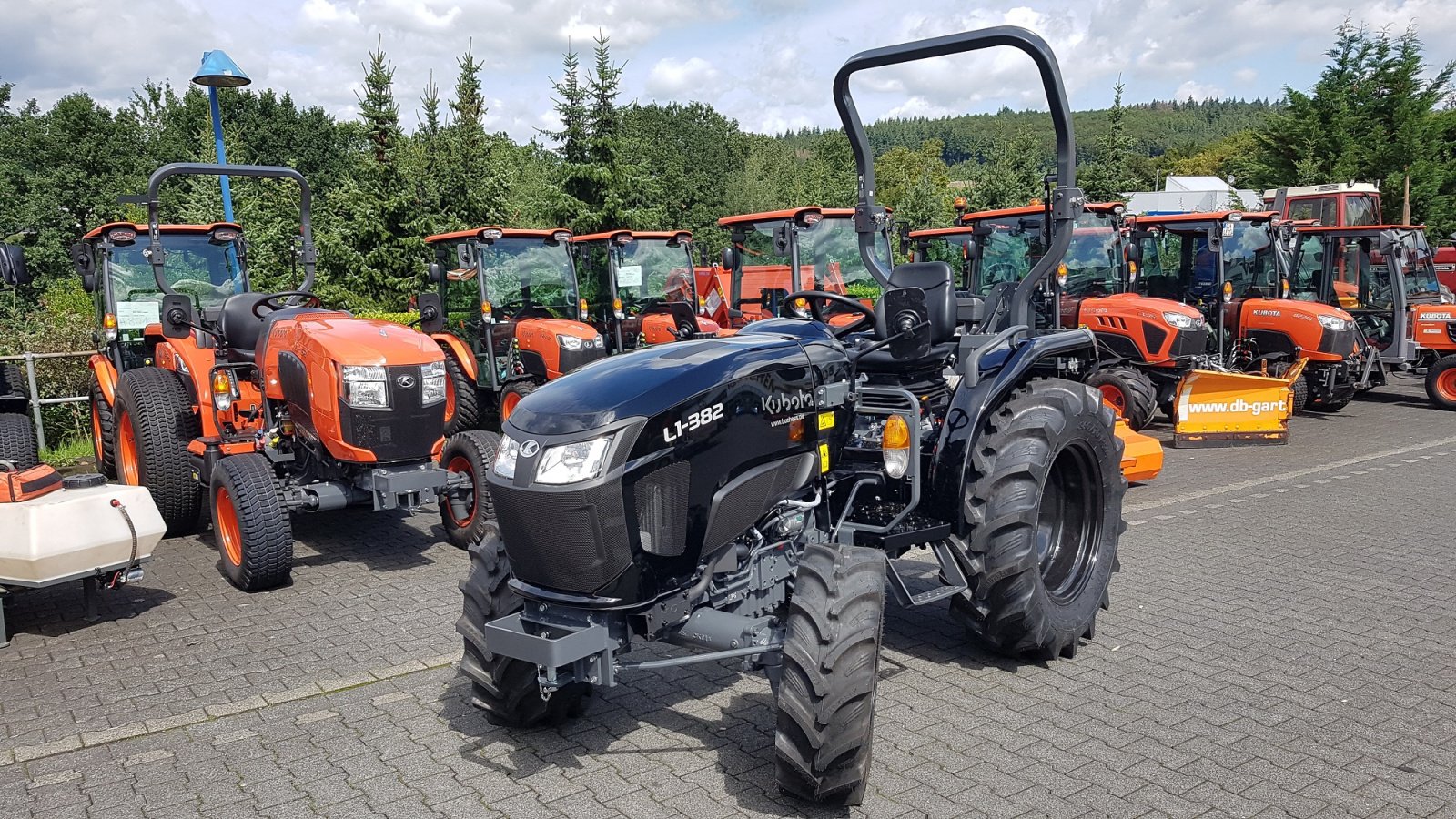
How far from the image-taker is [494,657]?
142 inches

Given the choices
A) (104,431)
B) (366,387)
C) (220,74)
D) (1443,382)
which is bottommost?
(1443,382)

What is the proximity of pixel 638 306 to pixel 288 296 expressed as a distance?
5.50m

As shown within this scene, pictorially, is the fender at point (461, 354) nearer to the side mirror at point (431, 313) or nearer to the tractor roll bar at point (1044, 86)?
the side mirror at point (431, 313)

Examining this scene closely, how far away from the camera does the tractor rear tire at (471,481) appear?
649 cm

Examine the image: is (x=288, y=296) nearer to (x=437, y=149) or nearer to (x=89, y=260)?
(x=89, y=260)

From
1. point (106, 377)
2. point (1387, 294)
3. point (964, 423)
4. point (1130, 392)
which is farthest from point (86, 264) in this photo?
point (1387, 294)

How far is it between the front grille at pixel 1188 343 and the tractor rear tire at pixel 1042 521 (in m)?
6.35

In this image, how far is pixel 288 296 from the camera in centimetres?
731

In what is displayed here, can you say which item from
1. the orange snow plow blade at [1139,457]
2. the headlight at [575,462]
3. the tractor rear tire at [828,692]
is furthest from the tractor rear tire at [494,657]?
the orange snow plow blade at [1139,457]

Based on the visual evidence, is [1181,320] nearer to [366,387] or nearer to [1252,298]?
[1252,298]

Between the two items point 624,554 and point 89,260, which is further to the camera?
point 89,260

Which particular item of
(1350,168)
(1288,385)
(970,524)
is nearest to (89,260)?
(970,524)

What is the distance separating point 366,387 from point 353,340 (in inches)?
13.5

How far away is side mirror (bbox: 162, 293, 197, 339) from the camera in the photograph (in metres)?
7.01
